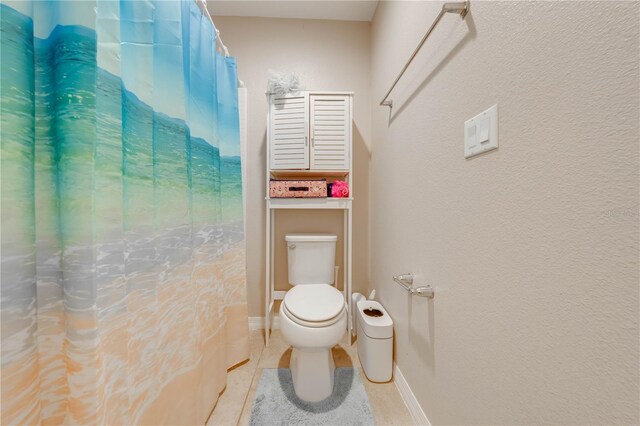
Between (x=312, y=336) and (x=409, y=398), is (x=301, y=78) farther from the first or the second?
(x=409, y=398)

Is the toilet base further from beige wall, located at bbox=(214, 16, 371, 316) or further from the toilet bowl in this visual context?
beige wall, located at bbox=(214, 16, 371, 316)

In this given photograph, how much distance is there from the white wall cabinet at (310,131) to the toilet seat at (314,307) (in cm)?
80

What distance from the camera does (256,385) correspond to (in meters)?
1.24

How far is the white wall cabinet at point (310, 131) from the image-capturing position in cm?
158

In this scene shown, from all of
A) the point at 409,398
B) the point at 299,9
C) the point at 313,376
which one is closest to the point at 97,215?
the point at 313,376

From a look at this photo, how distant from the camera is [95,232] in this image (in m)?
0.54

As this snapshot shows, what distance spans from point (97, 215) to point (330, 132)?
1.32m

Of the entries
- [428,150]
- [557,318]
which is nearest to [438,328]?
[557,318]

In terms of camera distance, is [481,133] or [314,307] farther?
[314,307]

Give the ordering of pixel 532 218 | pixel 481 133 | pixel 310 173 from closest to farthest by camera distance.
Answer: pixel 532 218
pixel 481 133
pixel 310 173

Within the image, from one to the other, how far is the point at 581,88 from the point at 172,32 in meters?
1.12

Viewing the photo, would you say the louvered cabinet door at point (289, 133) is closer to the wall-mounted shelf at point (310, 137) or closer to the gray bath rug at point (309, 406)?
the wall-mounted shelf at point (310, 137)

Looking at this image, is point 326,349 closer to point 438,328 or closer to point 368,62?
point 438,328

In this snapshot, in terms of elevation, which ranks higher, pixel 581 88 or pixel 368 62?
pixel 368 62
